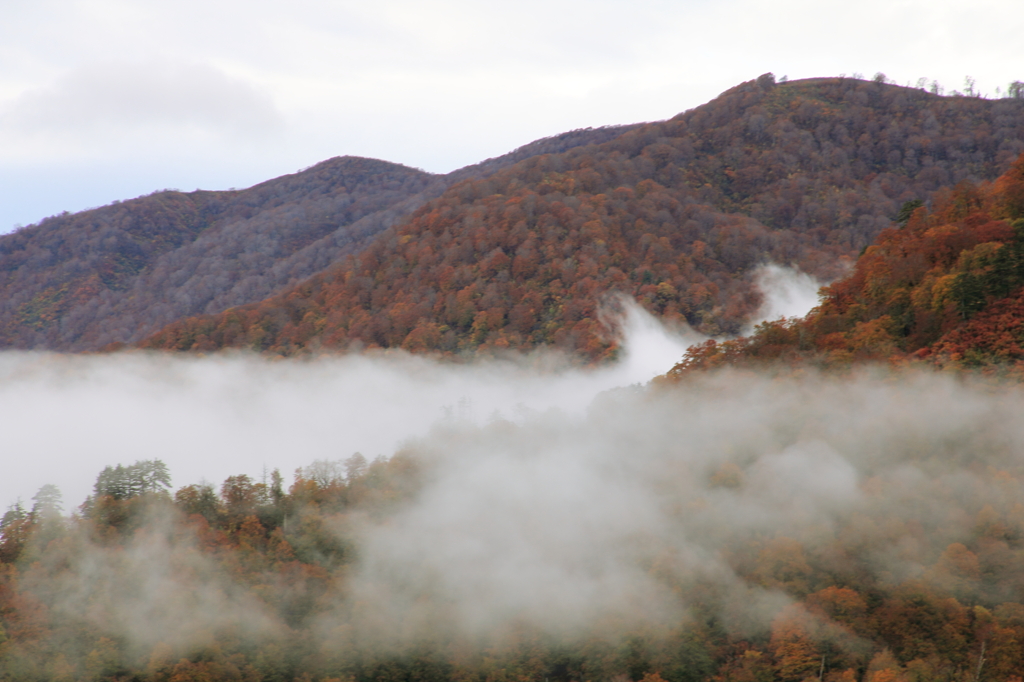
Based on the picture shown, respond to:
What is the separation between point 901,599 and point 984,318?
93.1 feet

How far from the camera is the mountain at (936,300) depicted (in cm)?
6962

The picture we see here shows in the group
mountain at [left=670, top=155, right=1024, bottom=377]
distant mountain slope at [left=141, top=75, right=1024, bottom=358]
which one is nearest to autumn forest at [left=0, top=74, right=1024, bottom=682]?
mountain at [left=670, top=155, right=1024, bottom=377]

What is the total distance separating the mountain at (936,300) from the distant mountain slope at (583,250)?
61202mm

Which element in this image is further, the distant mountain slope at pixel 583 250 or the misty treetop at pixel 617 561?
the distant mountain slope at pixel 583 250

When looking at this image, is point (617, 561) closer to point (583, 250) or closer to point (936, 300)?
point (936, 300)

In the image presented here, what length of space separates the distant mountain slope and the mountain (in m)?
61.2

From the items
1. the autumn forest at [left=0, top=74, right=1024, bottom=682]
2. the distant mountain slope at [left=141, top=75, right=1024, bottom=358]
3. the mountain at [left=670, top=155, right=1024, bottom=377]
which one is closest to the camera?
the autumn forest at [left=0, top=74, right=1024, bottom=682]

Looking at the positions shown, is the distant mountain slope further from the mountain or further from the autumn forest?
the mountain

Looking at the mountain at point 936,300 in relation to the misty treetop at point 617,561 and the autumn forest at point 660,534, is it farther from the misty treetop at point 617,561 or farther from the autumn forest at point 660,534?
the misty treetop at point 617,561

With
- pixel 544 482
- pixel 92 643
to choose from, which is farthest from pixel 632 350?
pixel 92 643

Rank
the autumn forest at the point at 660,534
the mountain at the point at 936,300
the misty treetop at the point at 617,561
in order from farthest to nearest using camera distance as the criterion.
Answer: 1. the mountain at the point at 936,300
2. the autumn forest at the point at 660,534
3. the misty treetop at the point at 617,561

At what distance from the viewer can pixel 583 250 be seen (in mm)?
154500

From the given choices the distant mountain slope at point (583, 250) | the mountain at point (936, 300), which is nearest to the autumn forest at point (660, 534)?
the mountain at point (936, 300)

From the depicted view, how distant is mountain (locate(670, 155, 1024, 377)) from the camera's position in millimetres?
69625
